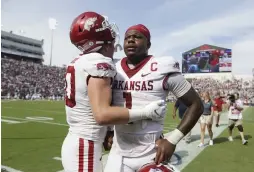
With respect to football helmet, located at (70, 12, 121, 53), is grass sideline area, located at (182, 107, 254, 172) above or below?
below

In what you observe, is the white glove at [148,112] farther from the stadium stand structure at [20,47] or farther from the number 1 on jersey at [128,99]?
the stadium stand structure at [20,47]

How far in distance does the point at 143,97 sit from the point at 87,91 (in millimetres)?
457

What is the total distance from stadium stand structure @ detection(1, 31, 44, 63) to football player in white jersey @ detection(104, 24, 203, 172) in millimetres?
83230

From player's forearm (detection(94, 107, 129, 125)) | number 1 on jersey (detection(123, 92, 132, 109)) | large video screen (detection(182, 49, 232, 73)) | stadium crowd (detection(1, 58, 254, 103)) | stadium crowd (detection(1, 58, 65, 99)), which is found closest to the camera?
player's forearm (detection(94, 107, 129, 125))

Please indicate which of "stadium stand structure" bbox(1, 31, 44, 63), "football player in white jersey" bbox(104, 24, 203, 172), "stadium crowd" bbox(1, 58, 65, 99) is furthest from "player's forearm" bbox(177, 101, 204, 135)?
"stadium stand structure" bbox(1, 31, 44, 63)

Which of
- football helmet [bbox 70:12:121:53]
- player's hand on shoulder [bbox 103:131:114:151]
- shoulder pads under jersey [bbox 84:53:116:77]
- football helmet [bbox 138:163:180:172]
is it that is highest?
football helmet [bbox 70:12:121:53]

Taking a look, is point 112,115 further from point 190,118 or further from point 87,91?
point 190,118

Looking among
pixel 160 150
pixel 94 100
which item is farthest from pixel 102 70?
pixel 160 150

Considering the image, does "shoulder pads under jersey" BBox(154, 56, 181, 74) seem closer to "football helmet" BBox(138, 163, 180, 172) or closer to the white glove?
the white glove

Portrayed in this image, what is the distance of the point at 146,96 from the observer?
7.51 ft

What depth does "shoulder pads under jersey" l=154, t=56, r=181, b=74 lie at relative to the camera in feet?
7.29

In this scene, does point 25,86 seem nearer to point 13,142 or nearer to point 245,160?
point 13,142

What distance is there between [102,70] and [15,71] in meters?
48.4

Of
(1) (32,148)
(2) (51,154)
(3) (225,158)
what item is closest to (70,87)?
(2) (51,154)
